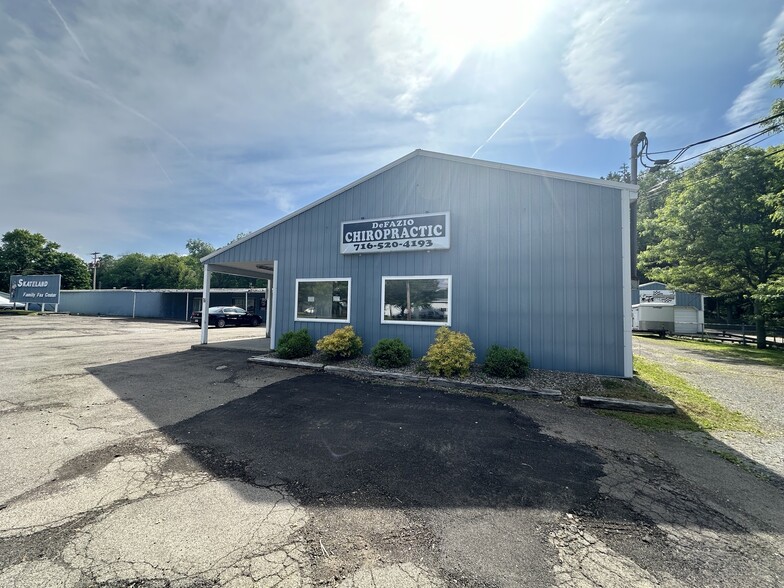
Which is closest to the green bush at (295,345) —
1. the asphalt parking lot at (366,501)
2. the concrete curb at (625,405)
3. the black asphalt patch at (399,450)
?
the black asphalt patch at (399,450)

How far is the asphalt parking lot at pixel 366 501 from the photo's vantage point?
2.15 meters

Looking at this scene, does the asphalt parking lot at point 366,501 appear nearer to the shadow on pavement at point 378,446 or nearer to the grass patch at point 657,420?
the shadow on pavement at point 378,446

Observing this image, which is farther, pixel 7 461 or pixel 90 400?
pixel 90 400

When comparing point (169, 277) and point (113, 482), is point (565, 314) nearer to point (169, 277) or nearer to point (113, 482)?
point (113, 482)

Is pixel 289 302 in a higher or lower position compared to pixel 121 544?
higher

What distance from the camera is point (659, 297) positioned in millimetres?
24547

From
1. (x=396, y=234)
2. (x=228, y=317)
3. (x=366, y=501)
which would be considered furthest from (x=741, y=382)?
(x=228, y=317)

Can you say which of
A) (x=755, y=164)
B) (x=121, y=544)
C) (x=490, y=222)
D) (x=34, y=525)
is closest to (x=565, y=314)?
(x=490, y=222)

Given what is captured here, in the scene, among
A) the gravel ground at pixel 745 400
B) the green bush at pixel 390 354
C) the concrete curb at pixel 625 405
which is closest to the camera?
the gravel ground at pixel 745 400

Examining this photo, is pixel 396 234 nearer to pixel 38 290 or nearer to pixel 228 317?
pixel 228 317

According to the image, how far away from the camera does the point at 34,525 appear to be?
8.18 feet

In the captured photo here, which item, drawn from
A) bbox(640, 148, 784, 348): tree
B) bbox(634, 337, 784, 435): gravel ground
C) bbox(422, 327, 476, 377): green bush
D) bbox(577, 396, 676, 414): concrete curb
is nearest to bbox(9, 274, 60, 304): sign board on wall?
bbox(422, 327, 476, 377): green bush

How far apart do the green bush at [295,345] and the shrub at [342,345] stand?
754mm

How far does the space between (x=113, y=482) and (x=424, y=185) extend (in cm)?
840
